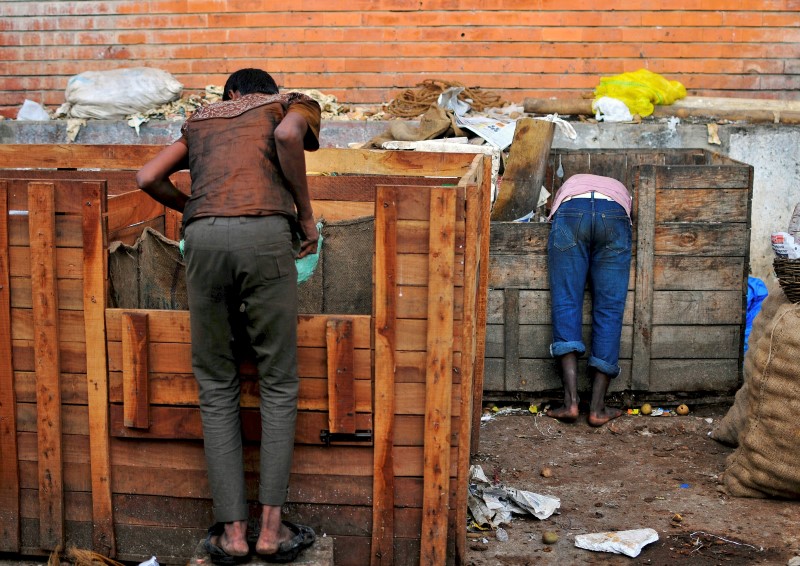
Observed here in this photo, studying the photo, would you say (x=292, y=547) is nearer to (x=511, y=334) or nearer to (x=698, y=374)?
(x=511, y=334)

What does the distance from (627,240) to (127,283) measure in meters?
3.31

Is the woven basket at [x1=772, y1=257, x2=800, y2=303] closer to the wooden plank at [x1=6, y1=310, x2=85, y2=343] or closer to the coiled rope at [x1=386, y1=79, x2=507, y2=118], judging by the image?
the wooden plank at [x1=6, y1=310, x2=85, y2=343]

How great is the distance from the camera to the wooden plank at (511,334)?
651 centimetres

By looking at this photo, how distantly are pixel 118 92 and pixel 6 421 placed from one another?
540 centimetres

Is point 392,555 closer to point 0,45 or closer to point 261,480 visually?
point 261,480

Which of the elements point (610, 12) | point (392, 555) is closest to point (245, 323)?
point (392, 555)

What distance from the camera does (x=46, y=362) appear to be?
4141 millimetres

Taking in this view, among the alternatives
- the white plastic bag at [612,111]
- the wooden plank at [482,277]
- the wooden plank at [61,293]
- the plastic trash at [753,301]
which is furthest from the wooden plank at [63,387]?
the white plastic bag at [612,111]

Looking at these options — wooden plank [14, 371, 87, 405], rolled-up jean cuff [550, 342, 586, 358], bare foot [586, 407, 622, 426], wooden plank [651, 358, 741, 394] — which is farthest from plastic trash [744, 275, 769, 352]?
wooden plank [14, 371, 87, 405]

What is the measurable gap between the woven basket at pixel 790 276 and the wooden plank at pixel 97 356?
345 centimetres

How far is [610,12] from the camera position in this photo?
9273 mm

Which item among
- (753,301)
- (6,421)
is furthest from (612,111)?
(6,421)

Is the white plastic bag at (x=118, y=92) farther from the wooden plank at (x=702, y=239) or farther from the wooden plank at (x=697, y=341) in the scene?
the wooden plank at (x=697, y=341)

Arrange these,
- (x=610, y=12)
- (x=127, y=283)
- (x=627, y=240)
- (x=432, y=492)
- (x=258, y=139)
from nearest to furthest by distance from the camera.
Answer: (x=258, y=139), (x=432, y=492), (x=127, y=283), (x=627, y=240), (x=610, y=12)
